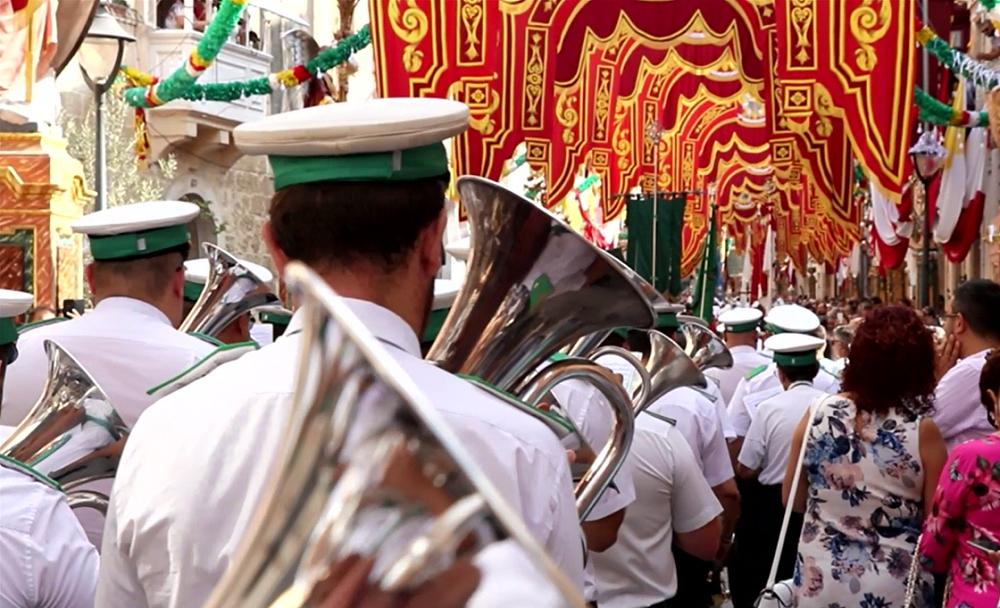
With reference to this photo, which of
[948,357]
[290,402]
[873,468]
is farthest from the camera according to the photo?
[948,357]

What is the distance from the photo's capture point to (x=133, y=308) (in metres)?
4.27

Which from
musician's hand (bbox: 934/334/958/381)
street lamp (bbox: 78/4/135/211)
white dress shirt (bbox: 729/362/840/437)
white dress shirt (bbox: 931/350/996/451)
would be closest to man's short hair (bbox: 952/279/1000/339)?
white dress shirt (bbox: 931/350/996/451)

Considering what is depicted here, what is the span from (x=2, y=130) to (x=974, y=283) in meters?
8.80

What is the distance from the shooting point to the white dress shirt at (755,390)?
8422 mm

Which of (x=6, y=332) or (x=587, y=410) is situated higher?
(x=6, y=332)

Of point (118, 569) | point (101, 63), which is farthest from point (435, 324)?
point (101, 63)

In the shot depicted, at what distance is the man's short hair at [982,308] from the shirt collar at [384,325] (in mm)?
4645

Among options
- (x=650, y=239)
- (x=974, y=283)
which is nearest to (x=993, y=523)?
(x=974, y=283)

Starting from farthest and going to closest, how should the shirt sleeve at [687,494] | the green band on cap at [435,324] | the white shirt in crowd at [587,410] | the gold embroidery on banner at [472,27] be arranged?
the gold embroidery on banner at [472,27], the shirt sleeve at [687,494], the white shirt in crowd at [587,410], the green band on cap at [435,324]

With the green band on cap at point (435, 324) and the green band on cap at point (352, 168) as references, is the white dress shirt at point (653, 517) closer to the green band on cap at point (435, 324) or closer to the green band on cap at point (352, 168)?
the green band on cap at point (435, 324)

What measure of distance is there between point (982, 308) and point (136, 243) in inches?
138

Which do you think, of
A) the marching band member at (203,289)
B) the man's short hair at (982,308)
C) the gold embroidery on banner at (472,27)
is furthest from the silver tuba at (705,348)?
the gold embroidery on banner at (472,27)

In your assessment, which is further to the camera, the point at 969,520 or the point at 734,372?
the point at 734,372

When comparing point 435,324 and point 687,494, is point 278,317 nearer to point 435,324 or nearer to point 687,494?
point 687,494
